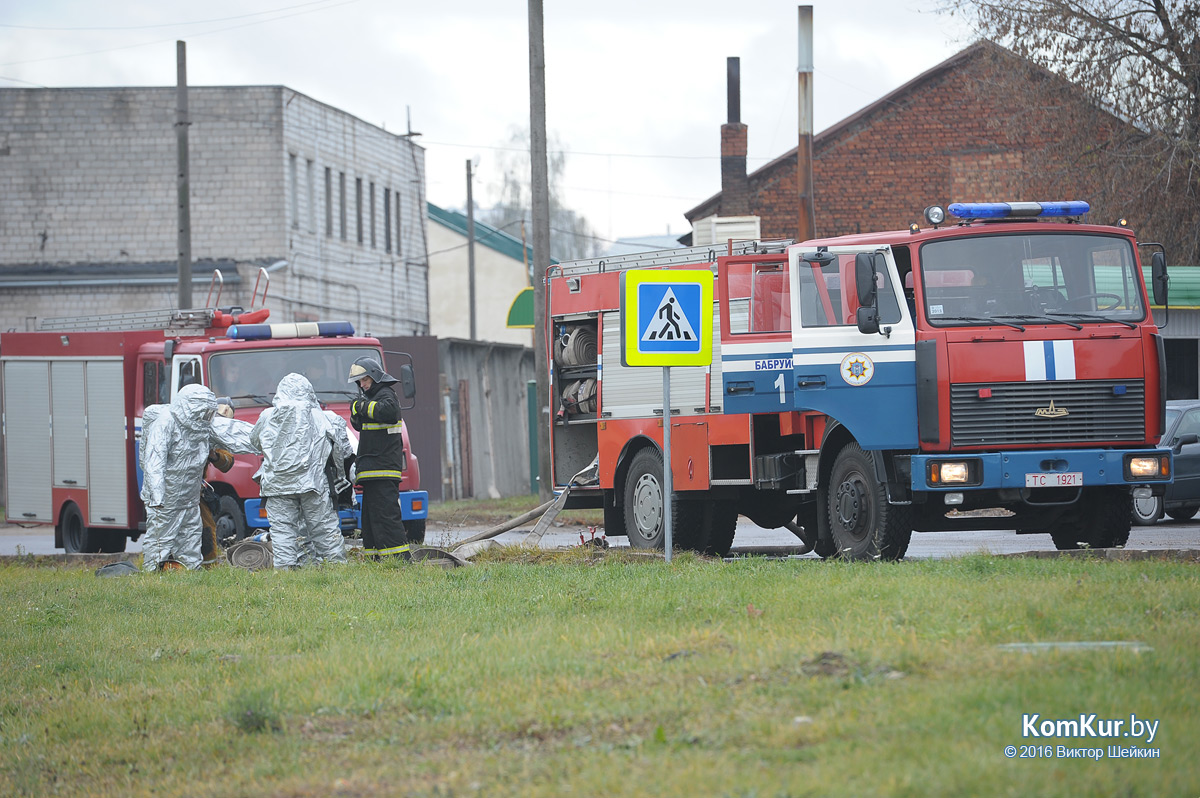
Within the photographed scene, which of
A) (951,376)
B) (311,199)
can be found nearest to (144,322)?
(951,376)

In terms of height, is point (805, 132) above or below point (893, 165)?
below

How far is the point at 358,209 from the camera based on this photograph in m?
41.7

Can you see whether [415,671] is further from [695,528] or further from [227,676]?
[695,528]

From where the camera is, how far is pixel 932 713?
526cm

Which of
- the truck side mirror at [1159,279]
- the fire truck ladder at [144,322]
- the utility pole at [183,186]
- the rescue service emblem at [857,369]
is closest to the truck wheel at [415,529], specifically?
the fire truck ladder at [144,322]

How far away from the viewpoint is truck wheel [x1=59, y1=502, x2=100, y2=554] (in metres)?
17.4

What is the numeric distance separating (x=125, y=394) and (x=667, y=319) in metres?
8.75

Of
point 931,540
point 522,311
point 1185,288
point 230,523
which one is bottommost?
point 931,540

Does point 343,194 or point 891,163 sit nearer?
point 891,163

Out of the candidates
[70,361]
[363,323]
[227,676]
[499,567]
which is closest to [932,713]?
[227,676]

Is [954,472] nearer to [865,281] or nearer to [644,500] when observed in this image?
[865,281]

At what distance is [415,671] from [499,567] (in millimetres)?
4614

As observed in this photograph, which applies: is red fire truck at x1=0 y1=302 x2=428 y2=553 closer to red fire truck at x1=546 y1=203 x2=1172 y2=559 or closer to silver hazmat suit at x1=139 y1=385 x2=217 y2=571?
silver hazmat suit at x1=139 y1=385 x2=217 y2=571

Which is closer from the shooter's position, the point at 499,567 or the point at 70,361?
the point at 499,567
